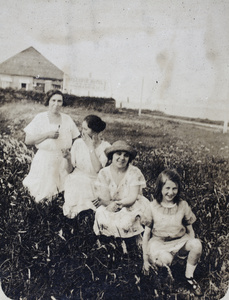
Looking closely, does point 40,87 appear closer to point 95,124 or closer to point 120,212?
point 95,124

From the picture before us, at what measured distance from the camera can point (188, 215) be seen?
236 cm

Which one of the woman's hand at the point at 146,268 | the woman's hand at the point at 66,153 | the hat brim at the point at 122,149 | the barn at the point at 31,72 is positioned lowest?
the woman's hand at the point at 146,268

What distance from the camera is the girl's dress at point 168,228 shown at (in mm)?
2330

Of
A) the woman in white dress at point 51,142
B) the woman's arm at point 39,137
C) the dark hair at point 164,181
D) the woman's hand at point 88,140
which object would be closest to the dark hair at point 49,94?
the woman in white dress at point 51,142

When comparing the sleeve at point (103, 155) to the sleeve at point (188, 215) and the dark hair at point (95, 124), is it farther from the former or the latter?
the sleeve at point (188, 215)

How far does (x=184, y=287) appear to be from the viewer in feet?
7.72

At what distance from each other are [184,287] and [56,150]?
1.29 meters

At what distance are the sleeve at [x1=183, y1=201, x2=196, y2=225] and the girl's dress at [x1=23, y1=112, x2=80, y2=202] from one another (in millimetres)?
861

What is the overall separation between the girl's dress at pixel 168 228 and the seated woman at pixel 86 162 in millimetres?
440

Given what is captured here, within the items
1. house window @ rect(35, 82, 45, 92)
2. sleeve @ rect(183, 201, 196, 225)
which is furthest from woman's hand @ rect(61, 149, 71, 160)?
sleeve @ rect(183, 201, 196, 225)

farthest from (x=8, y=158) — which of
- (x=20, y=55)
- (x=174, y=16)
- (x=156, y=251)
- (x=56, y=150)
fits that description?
(x=174, y=16)

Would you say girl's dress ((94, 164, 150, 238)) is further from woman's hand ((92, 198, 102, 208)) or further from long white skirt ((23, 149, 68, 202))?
long white skirt ((23, 149, 68, 202))

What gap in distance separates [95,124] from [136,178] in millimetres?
466

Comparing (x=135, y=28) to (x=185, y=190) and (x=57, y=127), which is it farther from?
(x=185, y=190)
